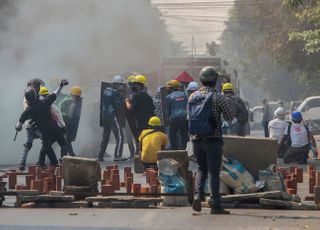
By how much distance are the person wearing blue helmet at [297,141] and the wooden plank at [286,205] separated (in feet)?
24.3

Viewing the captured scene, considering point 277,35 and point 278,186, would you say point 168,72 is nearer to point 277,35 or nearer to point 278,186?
point 277,35

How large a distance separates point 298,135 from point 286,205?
24.7 feet

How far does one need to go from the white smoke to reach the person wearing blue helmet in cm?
510

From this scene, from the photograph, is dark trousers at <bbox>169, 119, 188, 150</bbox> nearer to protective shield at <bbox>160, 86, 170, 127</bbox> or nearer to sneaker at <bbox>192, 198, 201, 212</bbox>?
protective shield at <bbox>160, 86, 170, 127</bbox>

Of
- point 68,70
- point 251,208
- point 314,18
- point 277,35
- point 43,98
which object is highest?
point 277,35

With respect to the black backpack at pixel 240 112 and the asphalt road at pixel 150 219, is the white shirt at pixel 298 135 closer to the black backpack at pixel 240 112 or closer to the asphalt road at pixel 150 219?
the black backpack at pixel 240 112

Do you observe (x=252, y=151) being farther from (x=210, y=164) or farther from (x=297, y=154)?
(x=297, y=154)

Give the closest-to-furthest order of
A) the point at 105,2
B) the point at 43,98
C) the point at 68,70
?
the point at 43,98, the point at 68,70, the point at 105,2

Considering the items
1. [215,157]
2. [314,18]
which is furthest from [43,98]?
[314,18]

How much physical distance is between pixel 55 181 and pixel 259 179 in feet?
8.41

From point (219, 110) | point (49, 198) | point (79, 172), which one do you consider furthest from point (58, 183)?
point (219, 110)

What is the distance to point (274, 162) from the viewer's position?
11.8 m

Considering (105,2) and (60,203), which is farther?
(105,2)

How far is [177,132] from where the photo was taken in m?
18.8
